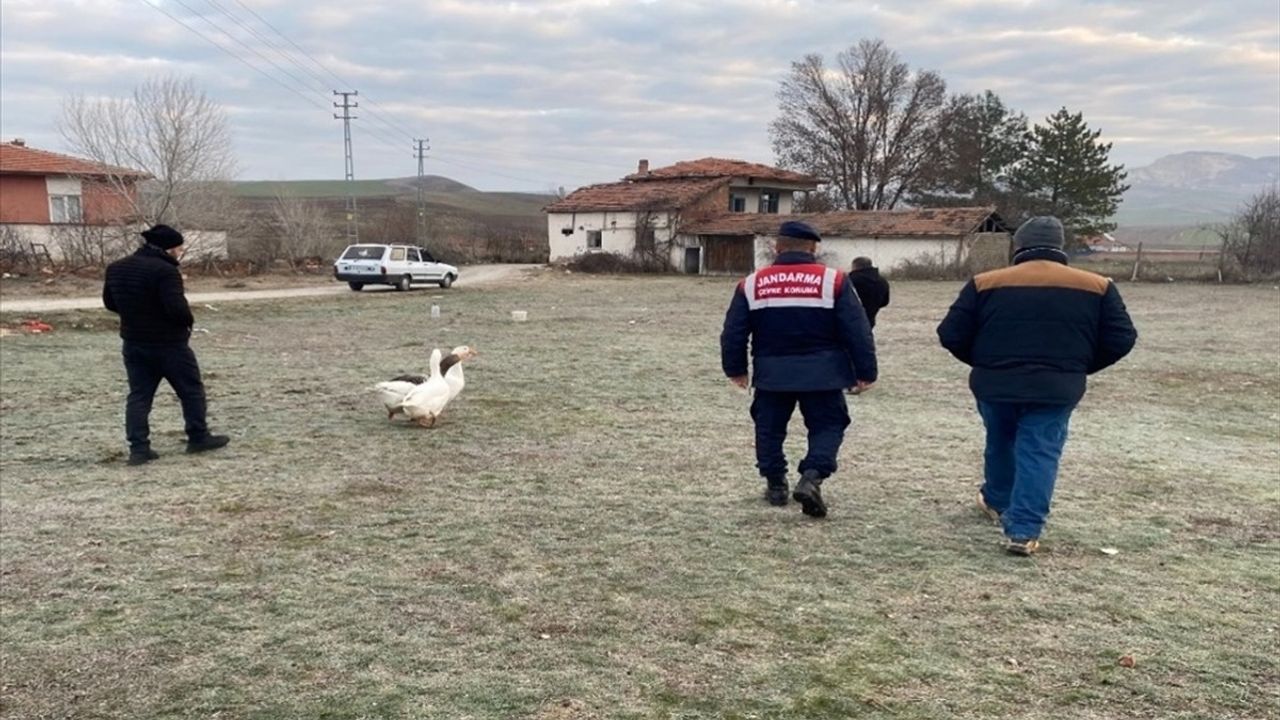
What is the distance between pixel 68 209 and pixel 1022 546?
138 ft

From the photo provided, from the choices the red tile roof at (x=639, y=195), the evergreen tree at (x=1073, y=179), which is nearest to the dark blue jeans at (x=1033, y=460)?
the red tile roof at (x=639, y=195)

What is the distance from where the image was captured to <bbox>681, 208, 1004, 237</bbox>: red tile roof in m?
39.3

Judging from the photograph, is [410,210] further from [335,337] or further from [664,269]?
[335,337]

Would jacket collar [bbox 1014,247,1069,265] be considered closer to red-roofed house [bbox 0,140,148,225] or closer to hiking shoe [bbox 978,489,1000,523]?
hiking shoe [bbox 978,489,1000,523]

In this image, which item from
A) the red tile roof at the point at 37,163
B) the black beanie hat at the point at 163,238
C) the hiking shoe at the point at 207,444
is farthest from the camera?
the red tile roof at the point at 37,163

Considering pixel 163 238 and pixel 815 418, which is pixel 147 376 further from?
pixel 815 418

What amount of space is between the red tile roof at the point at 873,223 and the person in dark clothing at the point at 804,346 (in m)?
34.2

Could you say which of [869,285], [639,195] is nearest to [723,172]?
[639,195]

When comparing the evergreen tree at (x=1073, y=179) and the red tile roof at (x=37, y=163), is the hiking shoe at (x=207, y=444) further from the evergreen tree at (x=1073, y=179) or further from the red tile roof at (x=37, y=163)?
the evergreen tree at (x=1073, y=179)

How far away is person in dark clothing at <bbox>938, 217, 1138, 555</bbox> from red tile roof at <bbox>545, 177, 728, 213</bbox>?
39.9 meters

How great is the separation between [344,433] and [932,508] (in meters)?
4.99

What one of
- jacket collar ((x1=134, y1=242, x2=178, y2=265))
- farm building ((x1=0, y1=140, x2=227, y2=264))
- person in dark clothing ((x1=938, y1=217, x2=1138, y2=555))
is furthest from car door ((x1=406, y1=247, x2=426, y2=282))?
person in dark clothing ((x1=938, y1=217, x2=1138, y2=555))

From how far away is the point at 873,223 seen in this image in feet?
136

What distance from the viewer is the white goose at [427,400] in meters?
7.84
